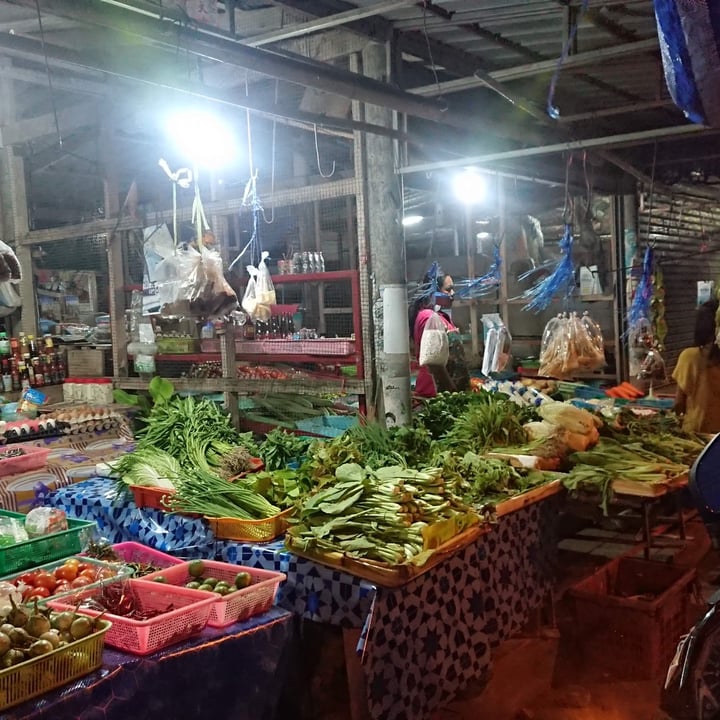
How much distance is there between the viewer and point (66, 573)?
141 inches

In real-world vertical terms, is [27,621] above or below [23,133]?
below

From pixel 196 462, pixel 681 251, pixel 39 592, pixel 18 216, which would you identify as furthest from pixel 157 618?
pixel 681 251

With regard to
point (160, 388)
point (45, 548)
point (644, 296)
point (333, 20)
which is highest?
point (333, 20)

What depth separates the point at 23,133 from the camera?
8789 millimetres

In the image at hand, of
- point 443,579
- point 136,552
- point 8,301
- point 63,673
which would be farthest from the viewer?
point 8,301

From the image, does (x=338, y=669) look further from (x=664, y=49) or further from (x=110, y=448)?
(x=110, y=448)

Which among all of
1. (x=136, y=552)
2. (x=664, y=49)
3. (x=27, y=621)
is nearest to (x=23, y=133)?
(x=136, y=552)

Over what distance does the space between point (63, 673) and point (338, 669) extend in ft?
5.28

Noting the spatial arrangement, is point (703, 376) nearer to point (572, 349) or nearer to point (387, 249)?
point (572, 349)

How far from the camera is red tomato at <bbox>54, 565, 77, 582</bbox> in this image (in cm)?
358

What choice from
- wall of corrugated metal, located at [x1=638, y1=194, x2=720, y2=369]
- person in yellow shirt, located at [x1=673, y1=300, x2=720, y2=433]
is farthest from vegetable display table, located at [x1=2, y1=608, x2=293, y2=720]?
wall of corrugated metal, located at [x1=638, y1=194, x2=720, y2=369]

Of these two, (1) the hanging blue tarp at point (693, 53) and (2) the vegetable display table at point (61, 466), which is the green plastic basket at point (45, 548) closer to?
(2) the vegetable display table at point (61, 466)

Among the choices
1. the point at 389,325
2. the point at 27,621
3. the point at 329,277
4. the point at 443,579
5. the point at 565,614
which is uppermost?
the point at 329,277

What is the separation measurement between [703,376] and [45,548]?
207 inches
